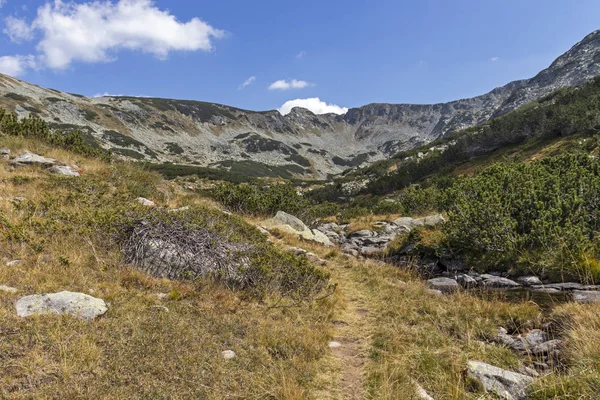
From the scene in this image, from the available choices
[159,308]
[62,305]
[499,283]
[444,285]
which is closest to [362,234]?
[444,285]

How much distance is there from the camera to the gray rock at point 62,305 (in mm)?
3912

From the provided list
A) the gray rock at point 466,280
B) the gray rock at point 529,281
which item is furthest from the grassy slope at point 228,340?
the gray rock at point 529,281

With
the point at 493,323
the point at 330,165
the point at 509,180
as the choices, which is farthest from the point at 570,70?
the point at 493,323

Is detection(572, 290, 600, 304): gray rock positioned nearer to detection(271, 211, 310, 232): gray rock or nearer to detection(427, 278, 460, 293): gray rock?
detection(427, 278, 460, 293): gray rock

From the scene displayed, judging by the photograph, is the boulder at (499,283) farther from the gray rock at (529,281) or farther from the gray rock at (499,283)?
the gray rock at (529,281)

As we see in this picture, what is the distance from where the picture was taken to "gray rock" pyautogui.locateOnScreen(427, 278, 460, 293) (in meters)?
7.99

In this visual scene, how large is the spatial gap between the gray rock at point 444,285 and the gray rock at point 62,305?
24.4 feet

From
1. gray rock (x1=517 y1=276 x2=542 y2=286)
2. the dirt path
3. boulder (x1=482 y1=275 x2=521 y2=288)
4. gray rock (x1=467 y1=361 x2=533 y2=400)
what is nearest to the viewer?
gray rock (x1=467 y1=361 x2=533 y2=400)

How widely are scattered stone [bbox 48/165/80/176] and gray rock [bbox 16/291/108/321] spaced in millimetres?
7850

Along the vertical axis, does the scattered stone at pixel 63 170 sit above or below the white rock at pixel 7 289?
above

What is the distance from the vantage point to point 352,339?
552 cm

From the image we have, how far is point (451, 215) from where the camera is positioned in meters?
11.2

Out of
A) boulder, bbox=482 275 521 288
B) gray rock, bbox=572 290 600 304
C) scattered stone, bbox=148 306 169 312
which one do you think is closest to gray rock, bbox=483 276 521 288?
boulder, bbox=482 275 521 288

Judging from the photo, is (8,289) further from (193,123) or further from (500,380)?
(193,123)
